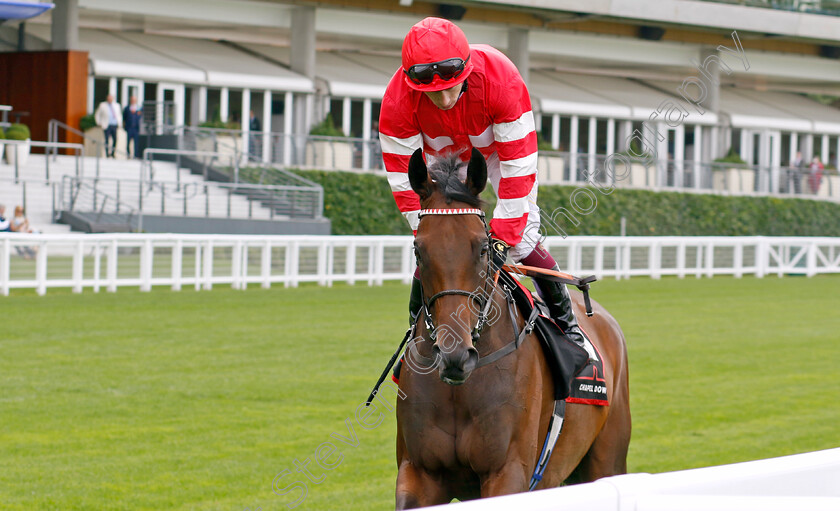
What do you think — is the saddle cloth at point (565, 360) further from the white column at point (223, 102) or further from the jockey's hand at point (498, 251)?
the white column at point (223, 102)

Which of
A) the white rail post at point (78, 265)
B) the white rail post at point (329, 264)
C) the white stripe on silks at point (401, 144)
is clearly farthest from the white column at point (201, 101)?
the white stripe on silks at point (401, 144)

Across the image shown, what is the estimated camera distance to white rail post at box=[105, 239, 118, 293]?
15.2m

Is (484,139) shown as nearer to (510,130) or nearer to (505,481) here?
(510,130)

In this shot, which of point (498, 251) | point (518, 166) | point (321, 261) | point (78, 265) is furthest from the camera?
point (321, 261)

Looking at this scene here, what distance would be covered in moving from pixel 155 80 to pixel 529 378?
78.3ft

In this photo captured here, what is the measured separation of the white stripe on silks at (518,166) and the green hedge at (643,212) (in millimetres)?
19314

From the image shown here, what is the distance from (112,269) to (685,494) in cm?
1382

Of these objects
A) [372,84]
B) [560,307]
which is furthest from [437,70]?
[372,84]

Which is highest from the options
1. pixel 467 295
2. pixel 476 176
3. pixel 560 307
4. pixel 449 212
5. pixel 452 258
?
pixel 476 176

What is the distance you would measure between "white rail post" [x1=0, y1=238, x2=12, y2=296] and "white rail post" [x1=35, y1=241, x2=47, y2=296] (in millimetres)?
386

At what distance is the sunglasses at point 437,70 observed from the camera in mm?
3666

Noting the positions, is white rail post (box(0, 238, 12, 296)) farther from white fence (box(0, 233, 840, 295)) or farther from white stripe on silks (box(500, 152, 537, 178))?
white stripe on silks (box(500, 152, 537, 178))

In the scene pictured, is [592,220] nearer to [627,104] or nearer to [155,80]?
[627,104]

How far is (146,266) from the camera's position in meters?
15.7
